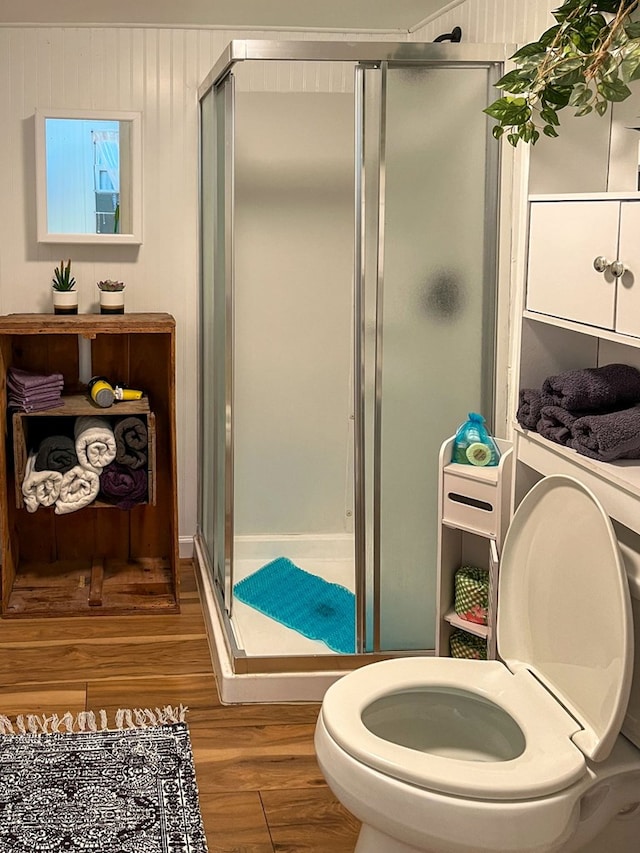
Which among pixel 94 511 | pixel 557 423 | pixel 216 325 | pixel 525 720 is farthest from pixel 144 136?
pixel 525 720

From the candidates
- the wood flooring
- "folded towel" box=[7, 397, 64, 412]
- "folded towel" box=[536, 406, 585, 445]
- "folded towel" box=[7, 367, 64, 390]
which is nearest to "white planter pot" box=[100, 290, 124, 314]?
"folded towel" box=[7, 367, 64, 390]

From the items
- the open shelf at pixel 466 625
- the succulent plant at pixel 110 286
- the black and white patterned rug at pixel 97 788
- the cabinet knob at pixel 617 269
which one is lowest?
the black and white patterned rug at pixel 97 788

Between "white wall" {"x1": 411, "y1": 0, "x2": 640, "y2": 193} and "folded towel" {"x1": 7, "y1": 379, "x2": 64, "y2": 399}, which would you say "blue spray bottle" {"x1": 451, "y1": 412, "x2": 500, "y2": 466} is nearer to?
"white wall" {"x1": 411, "y1": 0, "x2": 640, "y2": 193}

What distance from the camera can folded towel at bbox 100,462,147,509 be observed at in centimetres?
361

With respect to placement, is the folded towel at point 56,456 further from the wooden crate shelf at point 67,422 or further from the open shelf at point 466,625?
the open shelf at point 466,625

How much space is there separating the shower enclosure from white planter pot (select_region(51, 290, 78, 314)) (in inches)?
19.5

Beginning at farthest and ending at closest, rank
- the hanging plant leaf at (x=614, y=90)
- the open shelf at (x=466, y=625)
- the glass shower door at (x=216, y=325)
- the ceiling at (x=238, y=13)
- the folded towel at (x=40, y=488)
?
1. the folded towel at (x=40, y=488)
2. the ceiling at (x=238, y=13)
3. the glass shower door at (x=216, y=325)
4. the open shelf at (x=466, y=625)
5. the hanging plant leaf at (x=614, y=90)

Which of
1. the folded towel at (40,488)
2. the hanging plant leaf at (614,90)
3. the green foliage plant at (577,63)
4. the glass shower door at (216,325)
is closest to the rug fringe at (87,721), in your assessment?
the glass shower door at (216,325)

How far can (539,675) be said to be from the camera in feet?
6.85

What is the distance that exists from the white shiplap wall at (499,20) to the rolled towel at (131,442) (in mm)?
1709

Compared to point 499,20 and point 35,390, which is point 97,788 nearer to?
point 35,390

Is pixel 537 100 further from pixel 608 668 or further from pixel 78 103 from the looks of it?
pixel 78 103

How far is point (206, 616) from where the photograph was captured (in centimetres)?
358

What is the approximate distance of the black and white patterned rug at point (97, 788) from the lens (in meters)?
2.32
